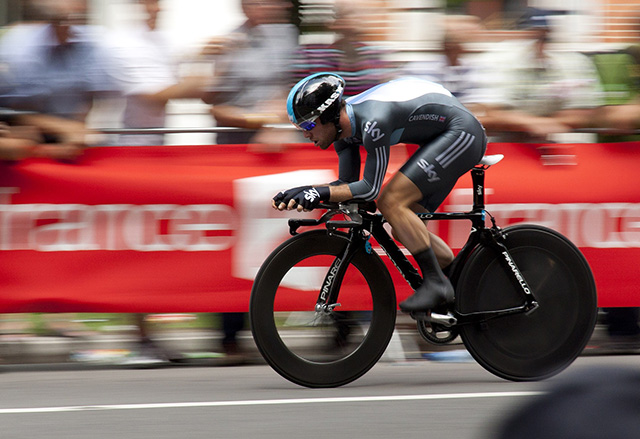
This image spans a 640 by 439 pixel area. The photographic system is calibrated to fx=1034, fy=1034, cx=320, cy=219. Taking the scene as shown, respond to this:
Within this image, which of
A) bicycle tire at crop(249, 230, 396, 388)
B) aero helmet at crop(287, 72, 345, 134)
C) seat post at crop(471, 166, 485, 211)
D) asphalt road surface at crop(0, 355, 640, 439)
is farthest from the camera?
seat post at crop(471, 166, 485, 211)

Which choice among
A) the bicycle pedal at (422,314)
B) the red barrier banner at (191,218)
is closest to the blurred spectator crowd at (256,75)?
the red barrier banner at (191,218)

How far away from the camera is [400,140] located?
5605mm

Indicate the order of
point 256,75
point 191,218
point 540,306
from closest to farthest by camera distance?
1. point 540,306
2. point 191,218
3. point 256,75

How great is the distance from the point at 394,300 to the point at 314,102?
1169mm

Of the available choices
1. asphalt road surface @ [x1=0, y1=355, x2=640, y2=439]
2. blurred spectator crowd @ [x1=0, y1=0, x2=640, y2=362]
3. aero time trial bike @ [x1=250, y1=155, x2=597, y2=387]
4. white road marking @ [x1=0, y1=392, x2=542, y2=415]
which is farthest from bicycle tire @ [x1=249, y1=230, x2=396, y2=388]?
blurred spectator crowd @ [x1=0, y1=0, x2=640, y2=362]

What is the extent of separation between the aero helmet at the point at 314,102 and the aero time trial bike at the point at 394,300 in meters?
0.50

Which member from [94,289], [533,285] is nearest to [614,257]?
[533,285]

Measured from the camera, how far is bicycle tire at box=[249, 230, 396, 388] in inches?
216

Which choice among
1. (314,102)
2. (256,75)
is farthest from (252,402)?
(256,75)

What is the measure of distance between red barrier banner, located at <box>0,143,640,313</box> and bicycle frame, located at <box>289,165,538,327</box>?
3.67 feet

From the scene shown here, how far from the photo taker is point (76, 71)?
23.0 feet

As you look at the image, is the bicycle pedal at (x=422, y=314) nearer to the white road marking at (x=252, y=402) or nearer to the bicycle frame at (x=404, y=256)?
the bicycle frame at (x=404, y=256)

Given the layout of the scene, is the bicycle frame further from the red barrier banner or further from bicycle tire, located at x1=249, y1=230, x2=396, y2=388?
the red barrier banner

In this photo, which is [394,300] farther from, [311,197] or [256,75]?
[256,75]
